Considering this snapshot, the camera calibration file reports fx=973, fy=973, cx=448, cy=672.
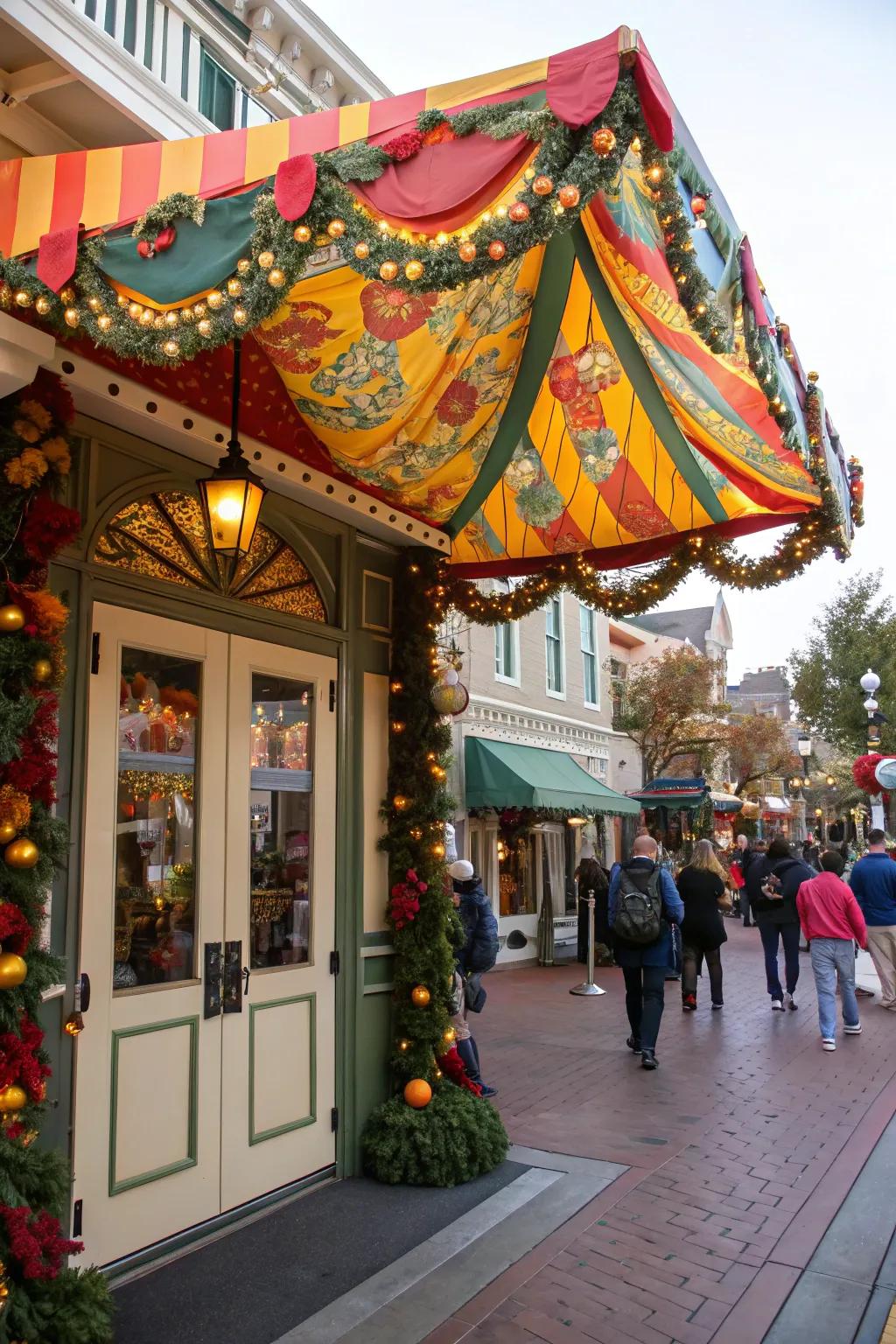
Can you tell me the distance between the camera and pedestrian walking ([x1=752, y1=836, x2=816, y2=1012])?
10.5 meters

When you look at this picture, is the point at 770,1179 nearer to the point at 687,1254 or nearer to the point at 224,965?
the point at 687,1254

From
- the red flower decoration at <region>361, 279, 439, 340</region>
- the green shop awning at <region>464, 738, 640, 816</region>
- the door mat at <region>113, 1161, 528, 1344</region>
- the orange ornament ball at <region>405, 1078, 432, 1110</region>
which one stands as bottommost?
the door mat at <region>113, 1161, 528, 1344</region>

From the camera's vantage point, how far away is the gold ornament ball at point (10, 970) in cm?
333

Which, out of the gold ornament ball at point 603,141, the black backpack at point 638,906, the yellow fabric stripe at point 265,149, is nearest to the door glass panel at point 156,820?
the yellow fabric stripe at point 265,149

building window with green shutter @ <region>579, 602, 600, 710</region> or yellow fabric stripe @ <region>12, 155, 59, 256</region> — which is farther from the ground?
building window with green shutter @ <region>579, 602, 600, 710</region>

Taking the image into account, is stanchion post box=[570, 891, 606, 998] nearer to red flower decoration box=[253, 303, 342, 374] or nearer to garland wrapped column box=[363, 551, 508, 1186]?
garland wrapped column box=[363, 551, 508, 1186]

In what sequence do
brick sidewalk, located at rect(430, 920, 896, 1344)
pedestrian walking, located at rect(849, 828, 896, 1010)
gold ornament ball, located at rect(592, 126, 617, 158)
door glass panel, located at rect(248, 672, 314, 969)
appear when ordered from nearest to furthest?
gold ornament ball, located at rect(592, 126, 617, 158)
brick sidewalk, located at rect(430, 920, 896, 1344)
door glass panel, located at rect(248, 672, 314, 969)
pedestrian walking, located at rect(849, 828, 896, 1010)

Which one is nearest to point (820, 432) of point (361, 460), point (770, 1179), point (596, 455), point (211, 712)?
point (596, 455)

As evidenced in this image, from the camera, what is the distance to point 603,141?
104 inches

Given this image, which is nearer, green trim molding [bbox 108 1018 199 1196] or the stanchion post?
green trim molding [bbox 108 1018 199 1196]

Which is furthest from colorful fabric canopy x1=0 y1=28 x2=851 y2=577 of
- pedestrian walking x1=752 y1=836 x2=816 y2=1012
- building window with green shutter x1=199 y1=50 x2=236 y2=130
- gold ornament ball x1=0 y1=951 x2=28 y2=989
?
pedestrian walking x1=752 y1=836 x2=816 y2=1012

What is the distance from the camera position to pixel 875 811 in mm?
18109

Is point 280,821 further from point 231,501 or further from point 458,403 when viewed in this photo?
point 458,403

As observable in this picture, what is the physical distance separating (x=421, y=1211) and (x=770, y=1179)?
Answer: 205cm
